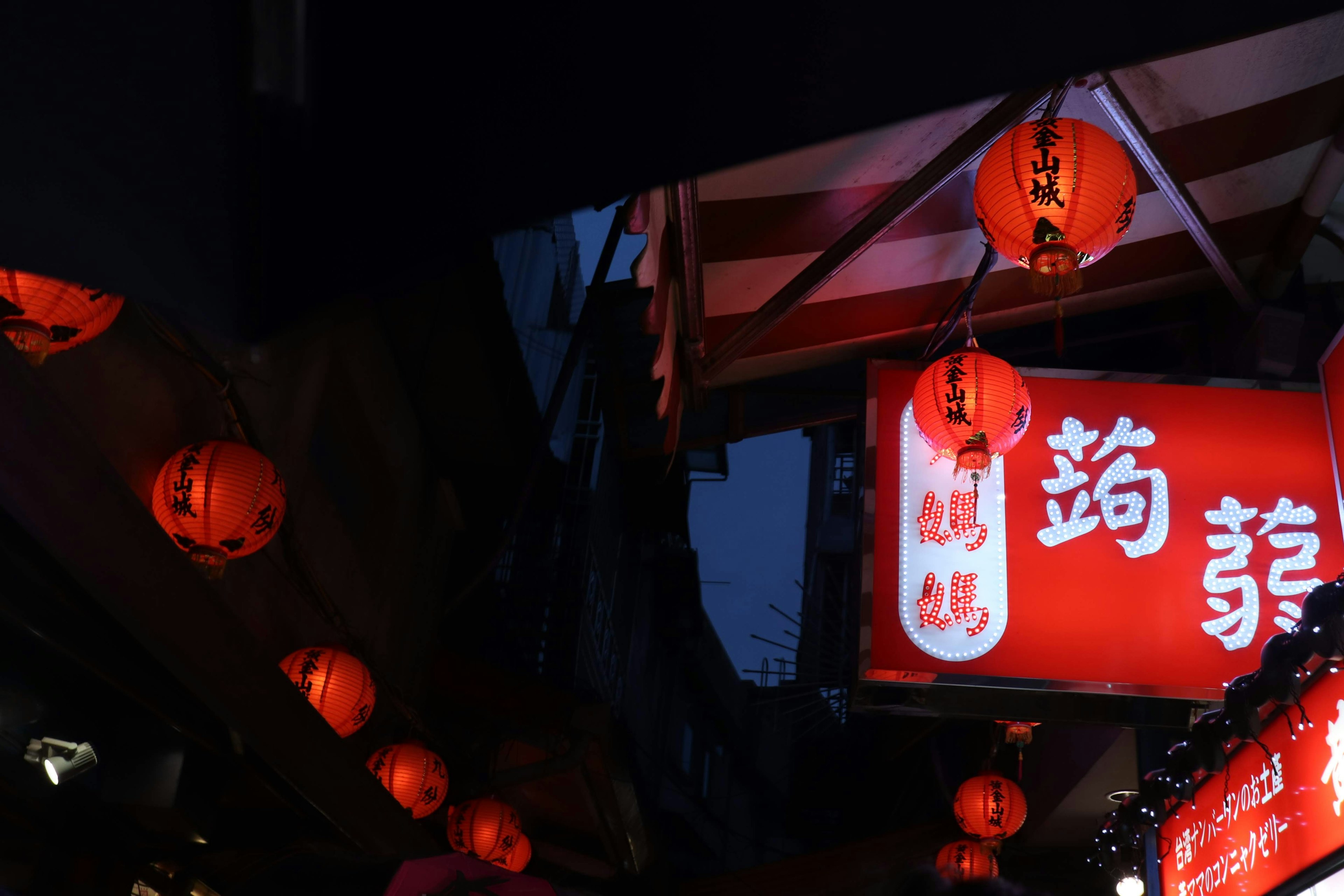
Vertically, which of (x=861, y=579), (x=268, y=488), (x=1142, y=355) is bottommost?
(x=861, y=579)

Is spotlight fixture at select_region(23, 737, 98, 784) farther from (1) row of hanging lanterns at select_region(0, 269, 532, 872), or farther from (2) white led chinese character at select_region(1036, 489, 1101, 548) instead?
(2) white led chinese character at select_region(1036, 489, 1101, 548)

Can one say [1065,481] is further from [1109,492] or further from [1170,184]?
[1170,184]

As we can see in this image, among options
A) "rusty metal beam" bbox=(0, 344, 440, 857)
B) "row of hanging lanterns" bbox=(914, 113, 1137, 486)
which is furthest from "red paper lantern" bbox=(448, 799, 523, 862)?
"row of hanging lanterns" bbox=(914, 113, 1137, 486)

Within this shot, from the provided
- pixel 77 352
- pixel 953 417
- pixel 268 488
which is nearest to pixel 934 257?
pixel 953 417

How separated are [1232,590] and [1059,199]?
2399mm

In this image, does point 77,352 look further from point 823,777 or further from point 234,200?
point 823,777

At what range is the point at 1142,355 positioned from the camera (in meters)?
8.75

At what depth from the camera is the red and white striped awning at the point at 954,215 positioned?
5.22m

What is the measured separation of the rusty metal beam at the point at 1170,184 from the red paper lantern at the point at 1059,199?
2.82 ft

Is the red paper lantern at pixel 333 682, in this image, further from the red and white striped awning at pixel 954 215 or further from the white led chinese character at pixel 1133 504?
the white led chinese character at pixel 1133 504

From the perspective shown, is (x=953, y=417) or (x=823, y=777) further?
(x=823, y=777)

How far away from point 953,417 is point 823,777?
1713cm

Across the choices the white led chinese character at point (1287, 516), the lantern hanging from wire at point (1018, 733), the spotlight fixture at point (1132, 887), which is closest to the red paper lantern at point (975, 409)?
the white led chinese character at point (1287, 516)

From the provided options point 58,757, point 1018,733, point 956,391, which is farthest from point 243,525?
point 1018,733
